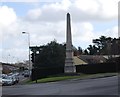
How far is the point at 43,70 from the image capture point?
73625mm

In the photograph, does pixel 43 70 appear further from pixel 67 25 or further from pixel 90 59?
pixel 90 59

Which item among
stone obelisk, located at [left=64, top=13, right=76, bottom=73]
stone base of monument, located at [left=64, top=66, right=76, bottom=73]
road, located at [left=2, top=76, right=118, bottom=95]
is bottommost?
road, located at [left=2, top=76, right=118, bottom=95]

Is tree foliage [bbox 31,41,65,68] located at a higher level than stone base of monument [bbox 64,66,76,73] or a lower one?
higher

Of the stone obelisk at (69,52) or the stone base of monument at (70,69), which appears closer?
the stone obelisk at (69,52)

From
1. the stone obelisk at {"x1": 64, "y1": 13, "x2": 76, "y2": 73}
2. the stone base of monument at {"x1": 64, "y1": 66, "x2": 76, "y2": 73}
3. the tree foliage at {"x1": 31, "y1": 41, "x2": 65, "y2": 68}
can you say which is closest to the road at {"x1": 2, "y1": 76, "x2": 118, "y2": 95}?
the stone obelisk at {"x1": 64, "y1": 13, "x2": 76, "y2": 73}

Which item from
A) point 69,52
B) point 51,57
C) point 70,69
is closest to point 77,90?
point 69,52

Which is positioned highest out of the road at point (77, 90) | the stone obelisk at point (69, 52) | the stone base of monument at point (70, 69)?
the stone obelisk at point (69, 52)

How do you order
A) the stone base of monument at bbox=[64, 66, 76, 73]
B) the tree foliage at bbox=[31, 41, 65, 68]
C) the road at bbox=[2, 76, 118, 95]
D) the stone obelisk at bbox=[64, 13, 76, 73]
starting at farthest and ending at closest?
the tree foliage at bbox=[31, 41, 65, 68]
the stone base of monument at bbox=[64, 66, 76, 73]
the stone obelisk at bbox=[64, 13, 76, 73]
the road at bbox=[2, 76, 118, 95]

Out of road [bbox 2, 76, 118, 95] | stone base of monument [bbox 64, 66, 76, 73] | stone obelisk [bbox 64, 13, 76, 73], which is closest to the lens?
road [bbox 2, 76, 118, 95]

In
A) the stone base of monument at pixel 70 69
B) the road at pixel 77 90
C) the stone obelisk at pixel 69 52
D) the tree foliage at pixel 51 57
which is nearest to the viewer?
the road at pixel 77 90

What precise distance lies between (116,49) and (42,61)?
1146 inches

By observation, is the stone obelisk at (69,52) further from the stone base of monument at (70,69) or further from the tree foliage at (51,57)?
the tree foliage at (51,57)

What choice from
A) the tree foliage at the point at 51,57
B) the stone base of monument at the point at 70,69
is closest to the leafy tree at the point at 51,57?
the tree foliage at the point at 51,57

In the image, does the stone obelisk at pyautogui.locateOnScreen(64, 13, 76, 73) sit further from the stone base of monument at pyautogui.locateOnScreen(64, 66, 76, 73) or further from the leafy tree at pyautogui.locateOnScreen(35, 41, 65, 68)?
the leafy tree at pyautogui.locateOnScreen(35, 41, 65, 68)
